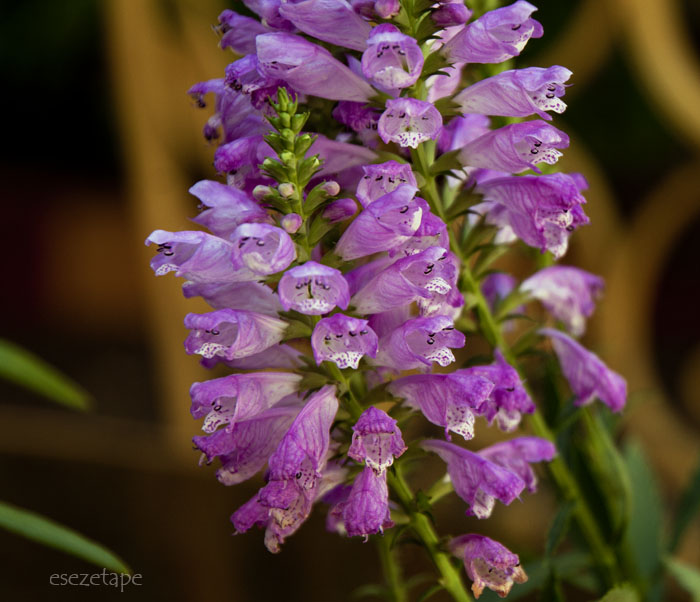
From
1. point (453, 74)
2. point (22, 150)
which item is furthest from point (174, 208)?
point (22, 150)

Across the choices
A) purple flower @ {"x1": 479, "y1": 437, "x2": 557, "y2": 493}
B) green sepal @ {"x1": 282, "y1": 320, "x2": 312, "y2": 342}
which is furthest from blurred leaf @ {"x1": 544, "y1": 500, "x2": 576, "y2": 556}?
green sepal @ {"x1": 282, "y1": 320, "x2": 312, "y2": 342}

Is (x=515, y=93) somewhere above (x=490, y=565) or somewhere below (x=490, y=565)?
above

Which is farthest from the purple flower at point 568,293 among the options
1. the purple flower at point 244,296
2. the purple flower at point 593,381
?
the purple flower at point 244,296

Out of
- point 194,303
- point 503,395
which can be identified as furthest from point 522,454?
point 194,303

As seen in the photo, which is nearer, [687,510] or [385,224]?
[385,224]

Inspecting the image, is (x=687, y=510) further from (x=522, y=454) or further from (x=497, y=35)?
(x=497, y=35)

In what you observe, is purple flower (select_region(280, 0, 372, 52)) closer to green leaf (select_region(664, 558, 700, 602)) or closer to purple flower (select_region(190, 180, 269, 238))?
purple flower (select_region(190, 180, 269, 238))
